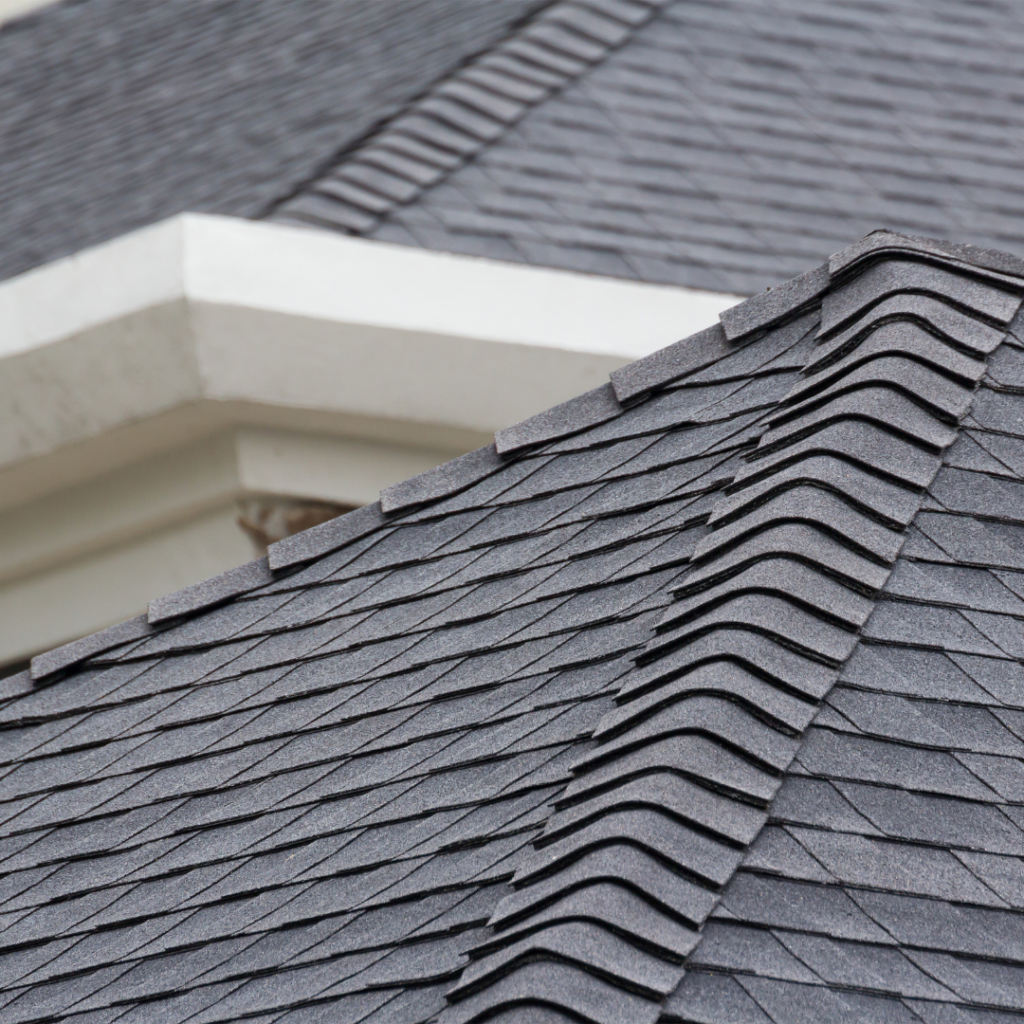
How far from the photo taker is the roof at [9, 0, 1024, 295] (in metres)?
6.55

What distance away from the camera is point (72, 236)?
7.59 meters

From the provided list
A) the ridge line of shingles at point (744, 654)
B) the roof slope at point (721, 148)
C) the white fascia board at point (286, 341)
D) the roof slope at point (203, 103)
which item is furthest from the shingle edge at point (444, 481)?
the roof slope at point (203, 103)

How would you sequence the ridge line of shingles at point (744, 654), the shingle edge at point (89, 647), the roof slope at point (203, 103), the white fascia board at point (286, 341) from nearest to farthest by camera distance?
the ridge line of shingles at point (744, 654) < the shingle edge at point (89, 647) < the white fascia board at point (286, 341) < the roof slope at point (203, 103)

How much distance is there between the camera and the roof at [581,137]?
6547mm

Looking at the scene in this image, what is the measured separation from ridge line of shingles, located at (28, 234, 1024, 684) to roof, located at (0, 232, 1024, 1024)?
0.03 ft

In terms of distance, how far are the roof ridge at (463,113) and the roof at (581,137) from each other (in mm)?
12

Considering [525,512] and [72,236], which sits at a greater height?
[525,512]

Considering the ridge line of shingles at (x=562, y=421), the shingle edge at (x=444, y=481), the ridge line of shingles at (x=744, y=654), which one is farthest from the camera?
the shingle edge at (x=444, y=481)

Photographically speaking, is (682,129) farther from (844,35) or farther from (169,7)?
(169,7)

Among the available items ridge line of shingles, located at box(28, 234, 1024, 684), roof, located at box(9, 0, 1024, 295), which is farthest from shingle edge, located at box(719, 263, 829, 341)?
roof, located at box(9, 0, 1024, 295)

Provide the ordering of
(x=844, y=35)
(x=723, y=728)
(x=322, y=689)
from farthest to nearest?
(x=844, y=35), (x=322, y=689), (x=723, y=728)

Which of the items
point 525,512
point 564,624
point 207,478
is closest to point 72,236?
point 207,478

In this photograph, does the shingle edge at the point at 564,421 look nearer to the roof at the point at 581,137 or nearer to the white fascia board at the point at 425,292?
the white fascia board at the point at 425,292

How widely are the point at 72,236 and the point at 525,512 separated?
4.46m
